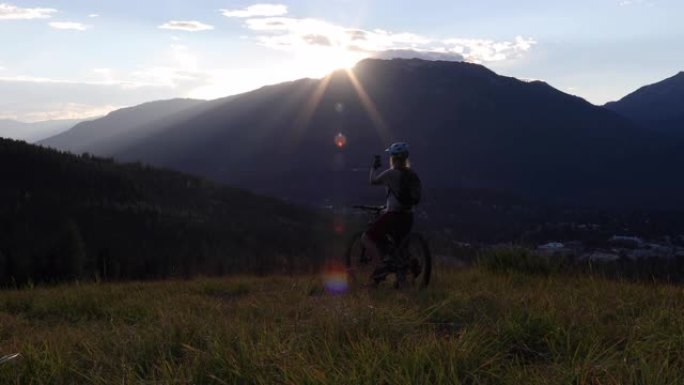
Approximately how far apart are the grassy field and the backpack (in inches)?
78.1

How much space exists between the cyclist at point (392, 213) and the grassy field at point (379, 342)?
193 centimetres

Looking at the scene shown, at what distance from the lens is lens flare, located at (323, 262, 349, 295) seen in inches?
334

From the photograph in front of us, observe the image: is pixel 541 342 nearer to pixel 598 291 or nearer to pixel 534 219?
pixel 598 291

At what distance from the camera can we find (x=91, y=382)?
3.93 m

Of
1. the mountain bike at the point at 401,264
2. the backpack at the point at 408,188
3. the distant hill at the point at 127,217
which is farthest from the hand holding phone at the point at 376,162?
the distant hill at the point at 127,217

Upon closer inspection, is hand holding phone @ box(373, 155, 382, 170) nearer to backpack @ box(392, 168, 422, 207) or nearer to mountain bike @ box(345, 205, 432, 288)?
backpack @ box(392, 168, 422, 207)

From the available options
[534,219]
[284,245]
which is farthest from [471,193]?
[284,245]

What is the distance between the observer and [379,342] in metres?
4.19

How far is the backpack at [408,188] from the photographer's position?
862 centimetres

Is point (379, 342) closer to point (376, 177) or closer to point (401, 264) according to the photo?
point (401, 264)

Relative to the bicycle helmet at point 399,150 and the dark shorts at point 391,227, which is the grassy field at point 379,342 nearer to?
the dark shorts at point 391,227

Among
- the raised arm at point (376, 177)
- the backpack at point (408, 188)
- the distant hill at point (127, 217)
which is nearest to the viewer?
the backpack at point (408, 188)

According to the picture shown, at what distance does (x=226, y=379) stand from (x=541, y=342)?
2323 mm

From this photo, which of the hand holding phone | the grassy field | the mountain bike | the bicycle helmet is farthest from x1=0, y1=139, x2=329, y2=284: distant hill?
the grassy field
